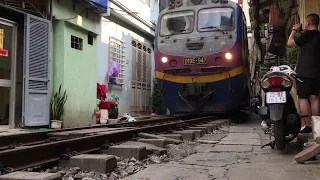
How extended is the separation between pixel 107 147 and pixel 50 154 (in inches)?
34.7

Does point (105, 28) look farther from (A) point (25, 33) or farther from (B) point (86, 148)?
(B) point (86, 148)

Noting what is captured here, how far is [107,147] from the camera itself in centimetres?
426

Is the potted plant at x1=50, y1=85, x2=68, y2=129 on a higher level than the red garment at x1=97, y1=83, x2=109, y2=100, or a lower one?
lower

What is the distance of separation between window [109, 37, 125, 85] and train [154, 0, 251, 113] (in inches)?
132

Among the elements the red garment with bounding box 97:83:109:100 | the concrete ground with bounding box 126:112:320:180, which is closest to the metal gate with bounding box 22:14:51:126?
the red garment with bounding box 97:83:109:100

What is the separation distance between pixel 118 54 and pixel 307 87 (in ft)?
32.0

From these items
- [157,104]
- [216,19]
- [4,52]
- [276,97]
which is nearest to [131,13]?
[157,104]

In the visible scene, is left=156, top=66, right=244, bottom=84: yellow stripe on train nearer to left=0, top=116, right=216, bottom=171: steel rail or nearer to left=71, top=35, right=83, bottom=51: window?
left=71, top=35, right=83, bottom=51: window

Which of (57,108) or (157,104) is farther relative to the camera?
(157,104)

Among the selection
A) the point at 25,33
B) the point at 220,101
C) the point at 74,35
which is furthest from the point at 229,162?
the point at 74,35

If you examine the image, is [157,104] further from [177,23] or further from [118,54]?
[177,23]

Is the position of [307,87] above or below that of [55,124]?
above

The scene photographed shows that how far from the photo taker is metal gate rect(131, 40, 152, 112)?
15.0 meters

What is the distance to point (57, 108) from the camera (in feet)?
30.3
